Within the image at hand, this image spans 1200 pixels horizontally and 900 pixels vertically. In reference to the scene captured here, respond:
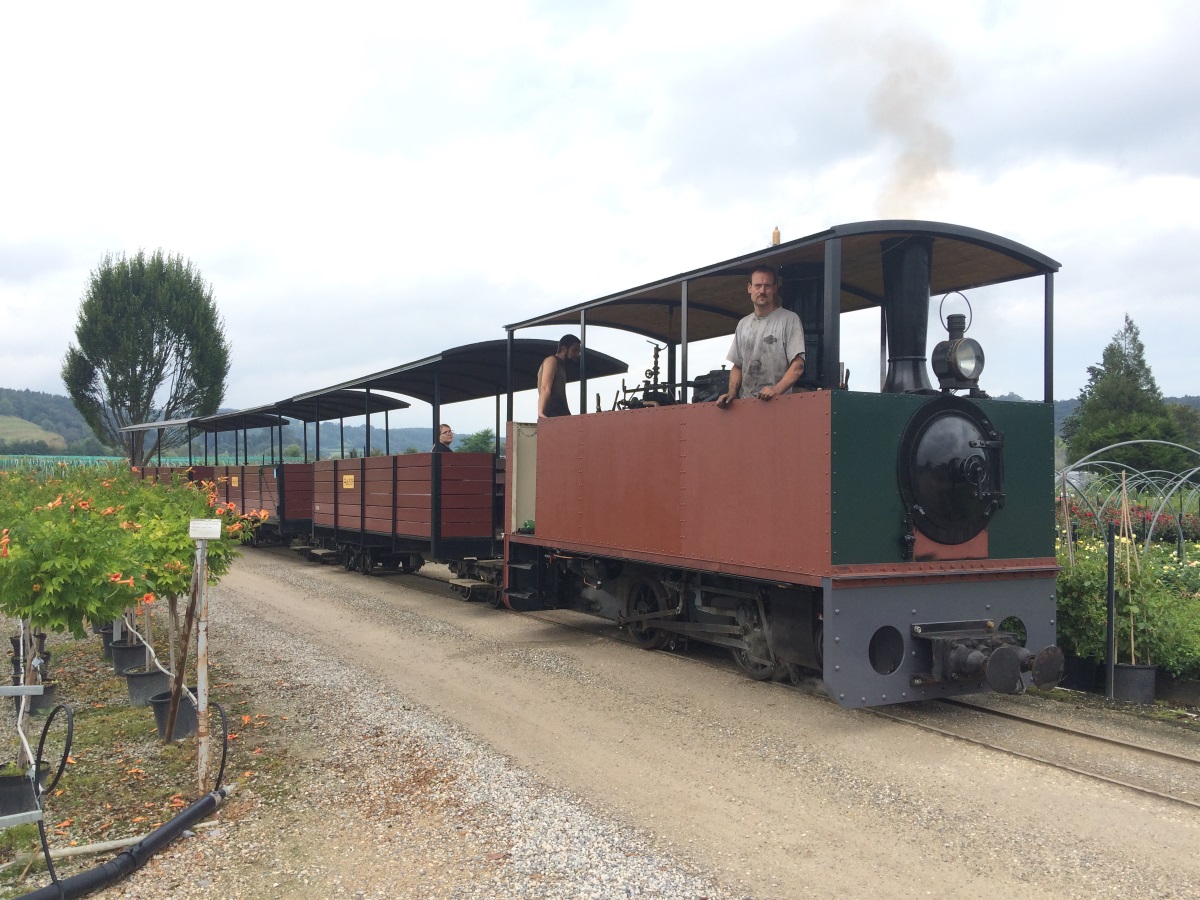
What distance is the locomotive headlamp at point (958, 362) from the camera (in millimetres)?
6102

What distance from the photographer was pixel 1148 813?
4367 mm

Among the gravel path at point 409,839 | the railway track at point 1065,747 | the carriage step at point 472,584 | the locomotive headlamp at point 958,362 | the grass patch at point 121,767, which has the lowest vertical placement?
the grass patch at point 121,767

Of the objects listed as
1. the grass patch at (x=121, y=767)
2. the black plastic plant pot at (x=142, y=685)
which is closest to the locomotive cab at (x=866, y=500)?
the grass patch at (x=121, y=767)

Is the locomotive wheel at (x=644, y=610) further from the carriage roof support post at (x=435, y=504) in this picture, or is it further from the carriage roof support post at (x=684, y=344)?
the carriage roof support post at (x=435, y=504)

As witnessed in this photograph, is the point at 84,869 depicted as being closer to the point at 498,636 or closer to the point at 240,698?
the point at 240,698

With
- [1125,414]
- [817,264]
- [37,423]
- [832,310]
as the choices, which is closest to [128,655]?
[832,310]

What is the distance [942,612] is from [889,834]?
213 cm

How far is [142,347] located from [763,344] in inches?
1544

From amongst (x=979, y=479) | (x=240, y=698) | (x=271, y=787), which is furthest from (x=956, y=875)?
(x=240, y=698)

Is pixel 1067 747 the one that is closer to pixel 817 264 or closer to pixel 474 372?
pixel 817 264

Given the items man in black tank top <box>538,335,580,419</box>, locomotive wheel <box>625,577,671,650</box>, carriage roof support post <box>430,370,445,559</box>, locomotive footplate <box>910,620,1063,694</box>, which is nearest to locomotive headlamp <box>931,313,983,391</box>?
locomotive footplate <box>910,620,1063,694</box>

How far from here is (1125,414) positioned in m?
52.9

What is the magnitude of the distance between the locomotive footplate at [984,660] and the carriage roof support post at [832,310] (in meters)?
1.70

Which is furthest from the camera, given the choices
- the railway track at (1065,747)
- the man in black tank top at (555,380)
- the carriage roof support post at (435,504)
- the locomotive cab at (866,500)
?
the carriage roof support post at (435,504)
